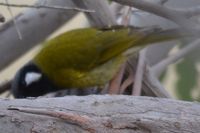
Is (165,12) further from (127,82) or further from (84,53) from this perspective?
(84,53)

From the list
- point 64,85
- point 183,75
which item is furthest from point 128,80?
point 64,85

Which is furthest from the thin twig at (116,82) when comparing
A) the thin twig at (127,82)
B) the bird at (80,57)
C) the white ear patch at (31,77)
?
the white ear patch at (31,77)

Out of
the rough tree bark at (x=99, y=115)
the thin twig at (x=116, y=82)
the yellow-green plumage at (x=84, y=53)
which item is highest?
the yellow-green plumage at (x=84, y=53)

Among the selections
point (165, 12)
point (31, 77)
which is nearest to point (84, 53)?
point (31, 77)

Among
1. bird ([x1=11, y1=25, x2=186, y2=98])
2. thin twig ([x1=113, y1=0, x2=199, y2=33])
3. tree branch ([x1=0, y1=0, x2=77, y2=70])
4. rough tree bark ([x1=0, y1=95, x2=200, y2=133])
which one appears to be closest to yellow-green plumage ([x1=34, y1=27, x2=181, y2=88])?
bird ([x1=11, y1=25, x2=186, y2=98])

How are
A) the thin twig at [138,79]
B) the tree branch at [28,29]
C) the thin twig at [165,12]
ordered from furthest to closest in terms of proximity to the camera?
the tree branch at [28,29]
the thin twig at [138,79]
the thin twig at [165,12]

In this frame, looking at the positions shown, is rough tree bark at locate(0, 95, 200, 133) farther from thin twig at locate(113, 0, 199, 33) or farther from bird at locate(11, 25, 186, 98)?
bird at locate(11, 25, 186, 98)

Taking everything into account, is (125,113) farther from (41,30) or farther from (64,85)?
(64,85)

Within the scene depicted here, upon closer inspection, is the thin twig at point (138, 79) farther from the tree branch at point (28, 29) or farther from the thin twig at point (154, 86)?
the tree branch at point (28, 29)
